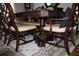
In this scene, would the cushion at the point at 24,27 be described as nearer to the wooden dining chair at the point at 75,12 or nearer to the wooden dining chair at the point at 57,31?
the wooden dining chair at the point at 57,31

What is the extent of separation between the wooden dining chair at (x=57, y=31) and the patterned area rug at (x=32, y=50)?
4cm

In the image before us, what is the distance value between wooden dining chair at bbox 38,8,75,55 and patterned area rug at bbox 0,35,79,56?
0.12ft

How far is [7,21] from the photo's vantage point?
123cm

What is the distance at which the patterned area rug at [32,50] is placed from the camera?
122cm

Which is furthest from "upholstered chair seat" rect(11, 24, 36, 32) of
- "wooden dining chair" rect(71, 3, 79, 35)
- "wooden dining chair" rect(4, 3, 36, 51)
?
"wooden dining chair" rect(71, 3, 79, 35)

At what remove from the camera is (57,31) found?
4.29 feet

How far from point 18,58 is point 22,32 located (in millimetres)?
218

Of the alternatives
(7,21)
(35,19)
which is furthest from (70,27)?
(7,21)

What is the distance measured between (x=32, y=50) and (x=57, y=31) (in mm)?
270

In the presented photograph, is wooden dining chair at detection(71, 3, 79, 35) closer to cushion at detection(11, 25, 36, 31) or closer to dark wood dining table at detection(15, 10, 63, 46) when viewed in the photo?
dark wood dining table at detection(15, 10, 63, 46)

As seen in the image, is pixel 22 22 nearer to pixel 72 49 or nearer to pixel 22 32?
pixel 22 32

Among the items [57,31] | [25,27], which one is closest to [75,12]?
[57,31]

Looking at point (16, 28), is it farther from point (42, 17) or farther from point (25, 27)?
point (42, 17)

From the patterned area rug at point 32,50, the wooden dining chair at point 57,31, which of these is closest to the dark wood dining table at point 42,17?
the wooden dining chair at point 57,31
